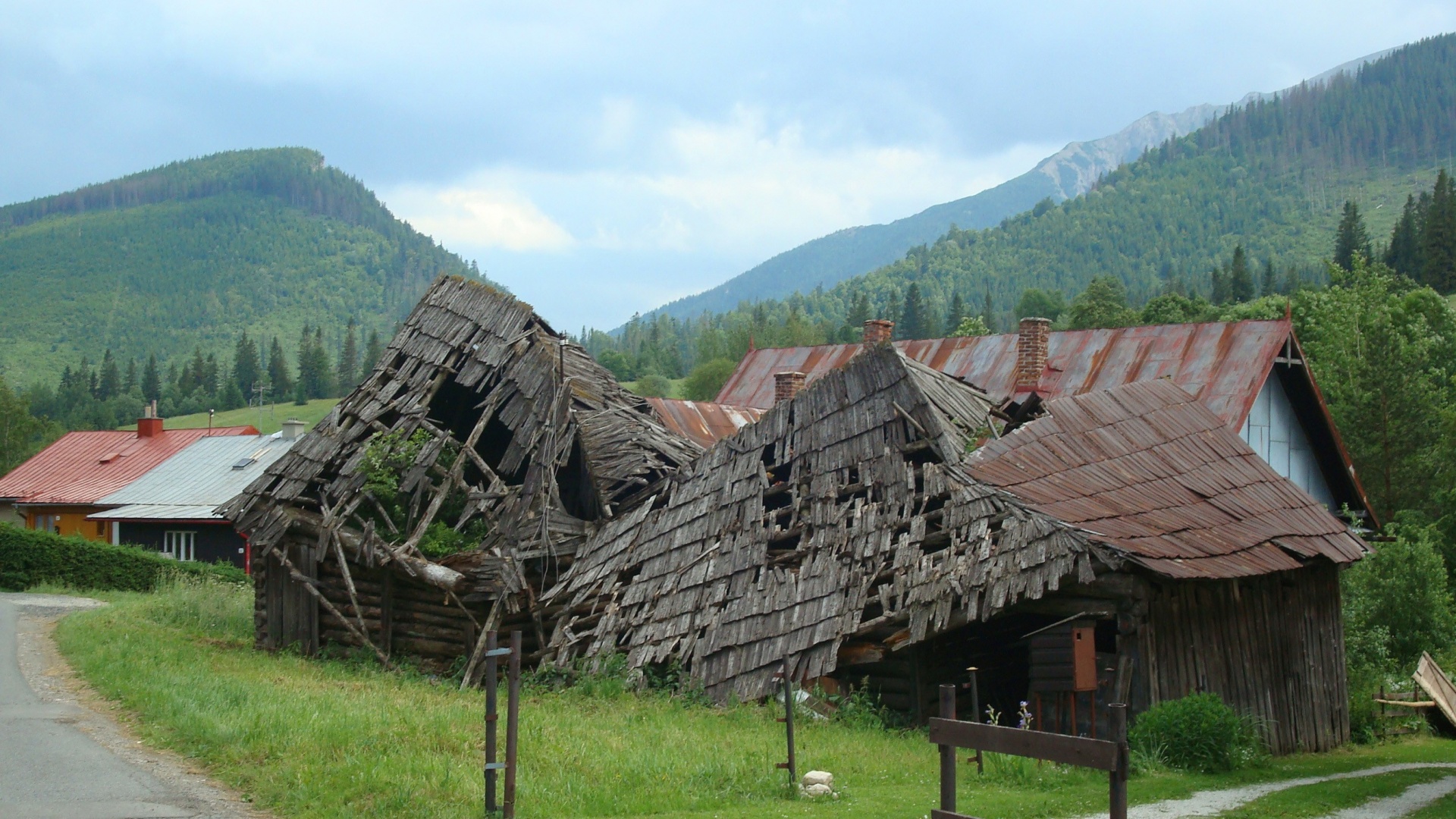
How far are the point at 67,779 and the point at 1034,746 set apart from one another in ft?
28.7

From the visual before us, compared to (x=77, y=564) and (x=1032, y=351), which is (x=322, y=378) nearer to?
(x=77, y=564)

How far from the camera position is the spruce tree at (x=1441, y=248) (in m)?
99.1

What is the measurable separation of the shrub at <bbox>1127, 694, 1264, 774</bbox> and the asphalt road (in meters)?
10.2

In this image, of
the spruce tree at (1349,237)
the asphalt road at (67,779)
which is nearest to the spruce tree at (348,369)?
the spruce tree at (1349,237)

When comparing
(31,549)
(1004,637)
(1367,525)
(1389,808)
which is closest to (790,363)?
(1367,525)

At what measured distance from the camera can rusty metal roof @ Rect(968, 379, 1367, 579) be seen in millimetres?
15945

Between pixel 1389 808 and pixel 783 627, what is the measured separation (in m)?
7.96

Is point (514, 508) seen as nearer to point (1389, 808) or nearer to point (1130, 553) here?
point (1130, 553)

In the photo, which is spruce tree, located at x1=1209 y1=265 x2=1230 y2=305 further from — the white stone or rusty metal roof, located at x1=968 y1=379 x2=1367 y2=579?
the white stone

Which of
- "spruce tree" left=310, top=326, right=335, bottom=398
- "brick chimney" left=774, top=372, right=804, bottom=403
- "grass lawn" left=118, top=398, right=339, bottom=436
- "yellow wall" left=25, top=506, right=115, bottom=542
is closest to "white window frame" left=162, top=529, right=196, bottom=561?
"yellow wall" left=25, top=506, right=115, bottom=542

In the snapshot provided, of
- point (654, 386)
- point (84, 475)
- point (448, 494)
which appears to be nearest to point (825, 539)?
point (448, 494)

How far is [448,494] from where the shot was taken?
23.9 meters

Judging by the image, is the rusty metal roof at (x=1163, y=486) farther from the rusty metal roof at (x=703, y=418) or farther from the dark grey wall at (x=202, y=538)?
the dark grey wall at (x=202, y=538)

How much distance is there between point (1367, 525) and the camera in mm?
32656
